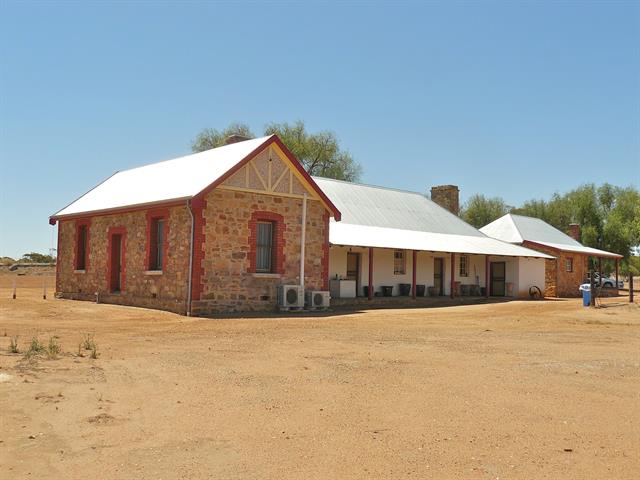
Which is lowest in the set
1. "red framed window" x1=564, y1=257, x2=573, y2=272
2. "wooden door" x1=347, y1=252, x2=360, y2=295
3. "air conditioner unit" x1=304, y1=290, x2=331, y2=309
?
"air conditioner unit" x1=304, y1=290, x2=331, y2=309

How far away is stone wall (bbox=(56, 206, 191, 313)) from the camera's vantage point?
1825cm

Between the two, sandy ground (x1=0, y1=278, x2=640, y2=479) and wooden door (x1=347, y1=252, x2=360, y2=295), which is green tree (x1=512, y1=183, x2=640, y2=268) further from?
sandy ground (x1=0, y1=278, x2=640, y2=479)

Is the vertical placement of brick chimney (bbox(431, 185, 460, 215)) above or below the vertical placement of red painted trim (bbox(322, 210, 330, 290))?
above

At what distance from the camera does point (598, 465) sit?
5086 millimetres

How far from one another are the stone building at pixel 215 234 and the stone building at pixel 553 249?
19.3m

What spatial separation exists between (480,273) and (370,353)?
23.1m

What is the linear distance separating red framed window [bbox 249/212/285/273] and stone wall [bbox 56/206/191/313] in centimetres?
237

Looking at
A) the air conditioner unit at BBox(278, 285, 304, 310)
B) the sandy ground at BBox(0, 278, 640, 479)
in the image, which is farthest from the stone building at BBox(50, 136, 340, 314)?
the sandy ground at BBox(0, 278, 640, 479)

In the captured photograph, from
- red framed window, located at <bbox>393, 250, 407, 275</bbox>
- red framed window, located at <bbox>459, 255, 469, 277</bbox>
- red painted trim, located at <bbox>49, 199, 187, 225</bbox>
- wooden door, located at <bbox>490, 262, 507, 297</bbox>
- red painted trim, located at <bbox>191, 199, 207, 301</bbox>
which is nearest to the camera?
red painted trim, located at <bbox>191, 199, 207, 301</bbox>

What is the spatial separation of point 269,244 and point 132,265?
4493mm

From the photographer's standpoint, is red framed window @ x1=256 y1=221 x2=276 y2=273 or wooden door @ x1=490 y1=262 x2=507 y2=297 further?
wooden door @ x1=490 y1=262 x2=507 y2=297

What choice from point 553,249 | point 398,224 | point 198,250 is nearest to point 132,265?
point 198,250

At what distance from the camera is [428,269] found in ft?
96.8

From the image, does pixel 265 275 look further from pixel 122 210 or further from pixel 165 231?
pixel 122 210
